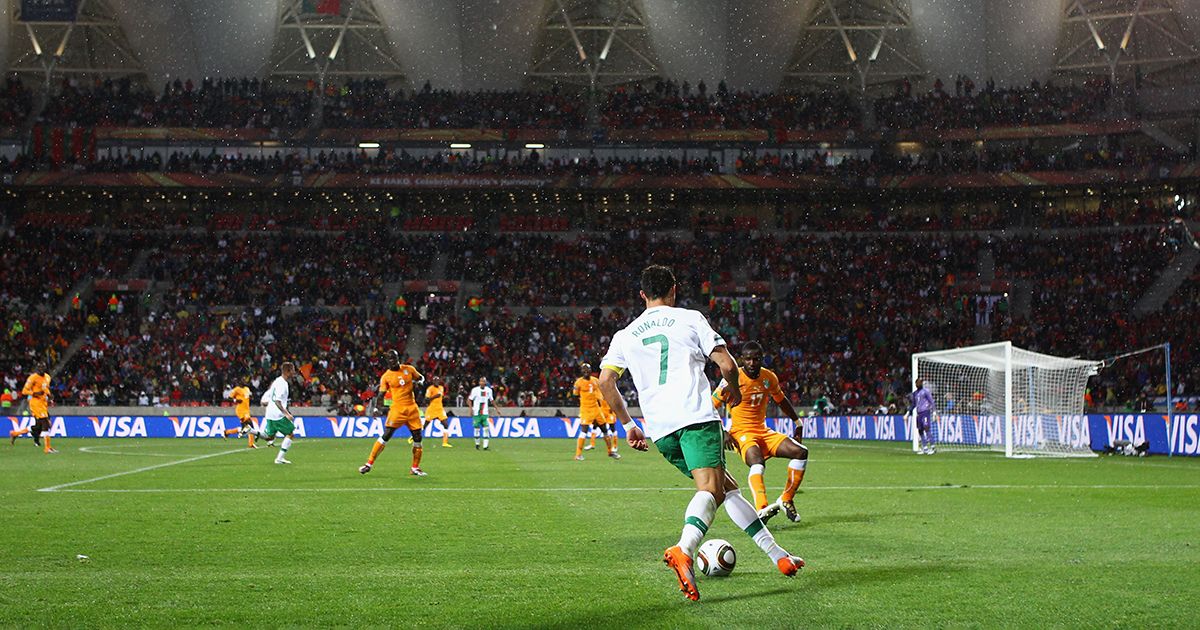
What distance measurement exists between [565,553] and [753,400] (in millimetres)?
3765

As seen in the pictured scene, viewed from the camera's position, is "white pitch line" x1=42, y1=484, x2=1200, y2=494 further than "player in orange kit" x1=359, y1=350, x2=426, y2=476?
No

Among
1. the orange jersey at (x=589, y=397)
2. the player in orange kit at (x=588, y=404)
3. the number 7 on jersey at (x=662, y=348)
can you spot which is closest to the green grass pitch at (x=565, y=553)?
the number 7 on jersey at (x=662, y=348)

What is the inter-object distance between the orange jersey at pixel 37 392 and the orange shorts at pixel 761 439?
23.9 m

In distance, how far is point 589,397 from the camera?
30406 mm

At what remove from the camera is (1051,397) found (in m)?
31.3

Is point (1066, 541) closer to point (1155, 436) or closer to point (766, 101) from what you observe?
point (1155, 436)

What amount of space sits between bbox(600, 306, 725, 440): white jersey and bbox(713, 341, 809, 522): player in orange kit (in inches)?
162

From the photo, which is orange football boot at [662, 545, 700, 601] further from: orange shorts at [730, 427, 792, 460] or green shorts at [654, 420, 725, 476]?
orange shorts at [730, 427, 792, 460]

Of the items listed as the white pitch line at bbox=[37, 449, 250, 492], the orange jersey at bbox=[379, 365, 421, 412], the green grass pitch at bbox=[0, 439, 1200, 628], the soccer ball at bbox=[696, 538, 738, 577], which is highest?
the orange jersey at bbox=[379, 365, 421, 412]

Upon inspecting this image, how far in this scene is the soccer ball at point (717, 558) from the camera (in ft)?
27.5

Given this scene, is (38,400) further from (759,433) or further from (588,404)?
(759,433)

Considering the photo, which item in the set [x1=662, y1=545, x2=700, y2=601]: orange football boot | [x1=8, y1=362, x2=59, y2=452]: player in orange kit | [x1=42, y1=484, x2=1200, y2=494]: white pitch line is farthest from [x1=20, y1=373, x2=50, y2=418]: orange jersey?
[x1=662, y1=545, x2=700, y2=601]: orange football boot

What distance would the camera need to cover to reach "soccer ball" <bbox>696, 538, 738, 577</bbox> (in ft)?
27.5

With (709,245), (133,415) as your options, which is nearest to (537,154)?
(709,245)
